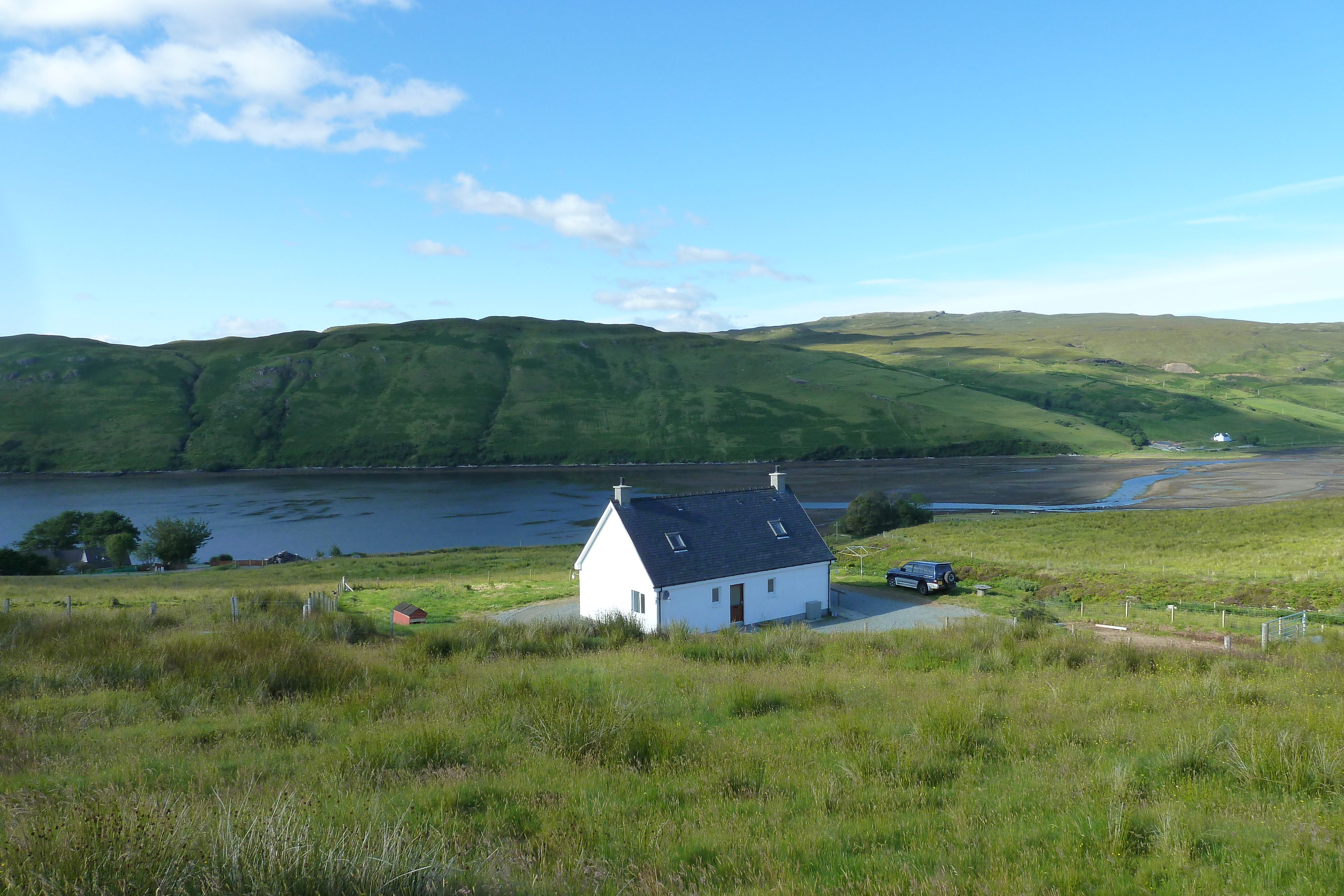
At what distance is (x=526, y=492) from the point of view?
119375 mm

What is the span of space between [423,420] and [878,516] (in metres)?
130

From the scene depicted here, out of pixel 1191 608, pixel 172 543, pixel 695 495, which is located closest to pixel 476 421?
pixel 172 543

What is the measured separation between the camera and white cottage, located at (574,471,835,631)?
96.2 feet

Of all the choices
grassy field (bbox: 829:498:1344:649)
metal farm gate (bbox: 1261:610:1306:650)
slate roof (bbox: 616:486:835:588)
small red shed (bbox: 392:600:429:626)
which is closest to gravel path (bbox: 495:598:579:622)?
small red shed (bbox: 392:600:429:626)

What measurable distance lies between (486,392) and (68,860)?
19628cm

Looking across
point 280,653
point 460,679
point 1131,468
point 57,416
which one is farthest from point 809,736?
point 57,416

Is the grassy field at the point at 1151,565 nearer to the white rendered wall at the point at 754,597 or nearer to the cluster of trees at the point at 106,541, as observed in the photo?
the white rendered wall at the point at 754,597

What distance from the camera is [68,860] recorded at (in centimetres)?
389

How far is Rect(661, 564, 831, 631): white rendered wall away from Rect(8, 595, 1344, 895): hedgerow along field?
50.9 feet

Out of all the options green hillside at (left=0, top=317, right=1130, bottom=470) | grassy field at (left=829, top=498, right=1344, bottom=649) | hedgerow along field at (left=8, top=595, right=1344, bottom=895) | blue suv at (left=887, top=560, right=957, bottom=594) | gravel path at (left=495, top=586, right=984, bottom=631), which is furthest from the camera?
green hillside at (left=0, top=317, right=1130, bottom=470)

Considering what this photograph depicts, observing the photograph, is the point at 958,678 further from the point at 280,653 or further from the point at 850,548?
the point at 850,548

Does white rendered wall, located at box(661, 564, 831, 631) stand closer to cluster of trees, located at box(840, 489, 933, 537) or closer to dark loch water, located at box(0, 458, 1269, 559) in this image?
cluster of trees, located at box(840, 489, 933, 537)

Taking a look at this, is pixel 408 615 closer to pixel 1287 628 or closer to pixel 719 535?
pixel 719 535

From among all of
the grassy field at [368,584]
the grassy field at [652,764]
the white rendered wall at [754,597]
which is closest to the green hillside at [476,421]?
the grassy field at [368,584]
